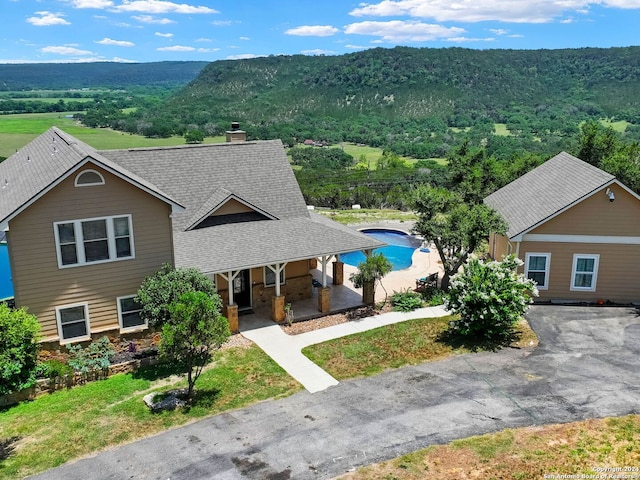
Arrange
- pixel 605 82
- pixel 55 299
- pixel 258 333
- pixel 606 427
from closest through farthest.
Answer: pixel 606 427, pixel 55 299, pixel 258 333, pixel 605 82

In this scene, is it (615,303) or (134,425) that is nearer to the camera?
(134,425)

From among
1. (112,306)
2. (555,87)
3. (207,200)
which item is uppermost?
(555,87)

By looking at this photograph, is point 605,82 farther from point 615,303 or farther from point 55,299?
point 55,299

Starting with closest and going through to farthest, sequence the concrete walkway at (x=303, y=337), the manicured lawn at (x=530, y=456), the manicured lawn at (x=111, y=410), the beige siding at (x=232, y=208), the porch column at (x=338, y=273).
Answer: the manicured lawn at (x=530, y=456) → the manicured lawn at (x=111, y=410) → the concrete walkway at (x=303, y=337) → the beige siding at (x=232, y=208) → the porch column at (x=338, y=273)

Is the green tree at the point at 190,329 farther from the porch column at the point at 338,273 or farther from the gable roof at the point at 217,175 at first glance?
the porch column at the point at 338,273

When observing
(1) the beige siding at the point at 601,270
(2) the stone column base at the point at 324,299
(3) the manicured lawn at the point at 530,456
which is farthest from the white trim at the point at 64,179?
(1) the beige siding at the point at 601,270

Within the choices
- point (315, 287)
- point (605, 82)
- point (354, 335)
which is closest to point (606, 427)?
point (354, 335)

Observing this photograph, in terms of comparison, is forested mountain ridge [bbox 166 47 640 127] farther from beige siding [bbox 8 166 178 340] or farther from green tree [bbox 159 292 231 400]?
green tree [bbox 159 292 231 400]

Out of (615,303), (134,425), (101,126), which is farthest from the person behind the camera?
(101,126)
